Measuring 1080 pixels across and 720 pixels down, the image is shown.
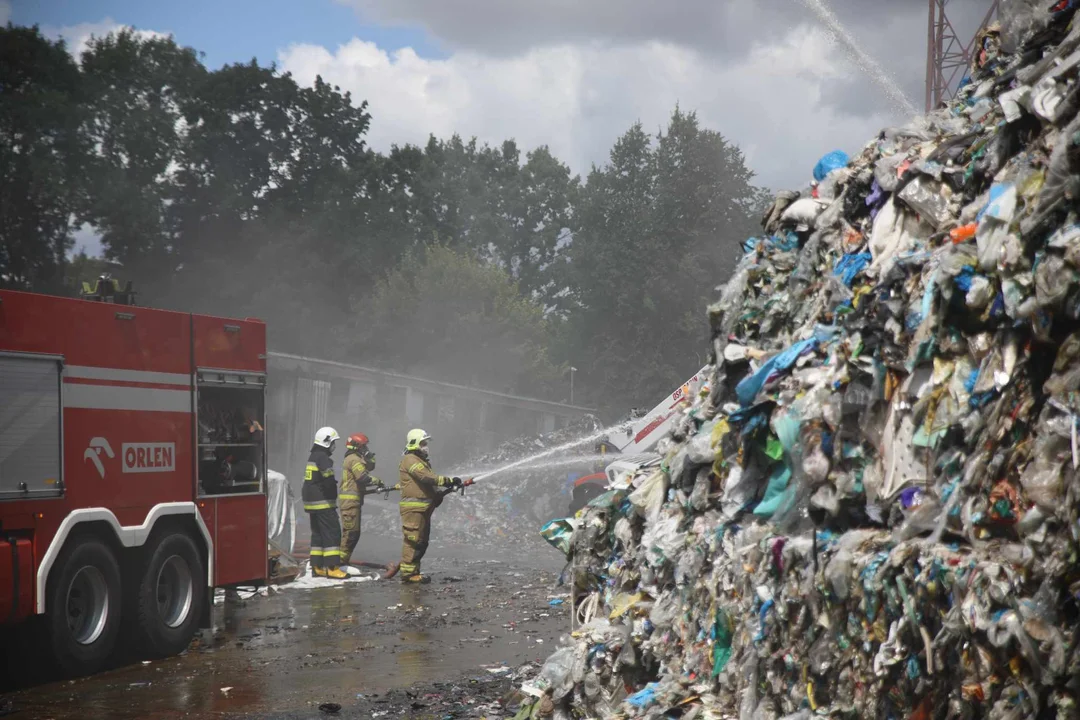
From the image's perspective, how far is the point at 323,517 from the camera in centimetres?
1320

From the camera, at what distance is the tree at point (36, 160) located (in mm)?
36250

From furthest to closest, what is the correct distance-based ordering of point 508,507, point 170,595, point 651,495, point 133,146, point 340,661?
point 133,146 < point 508,507 < point 170,595 < point 340,661 < point 651,495

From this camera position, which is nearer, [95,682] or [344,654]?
[95,682]

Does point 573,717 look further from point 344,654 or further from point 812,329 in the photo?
point 344,654

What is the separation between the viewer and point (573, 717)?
585 centimetres

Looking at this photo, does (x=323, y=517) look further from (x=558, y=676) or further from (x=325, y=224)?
(x=325, y=224)

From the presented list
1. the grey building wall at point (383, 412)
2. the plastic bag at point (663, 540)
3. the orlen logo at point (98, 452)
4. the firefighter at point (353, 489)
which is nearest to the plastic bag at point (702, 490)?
the plastic bag at point (663, 540)

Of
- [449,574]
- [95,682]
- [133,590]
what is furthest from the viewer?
[449,574]

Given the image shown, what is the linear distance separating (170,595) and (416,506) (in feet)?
14.0

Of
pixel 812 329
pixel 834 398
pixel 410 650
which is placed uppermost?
pixel 812 329

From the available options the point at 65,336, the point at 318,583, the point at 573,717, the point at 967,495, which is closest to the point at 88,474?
the point at 65,336

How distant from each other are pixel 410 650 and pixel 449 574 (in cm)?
561

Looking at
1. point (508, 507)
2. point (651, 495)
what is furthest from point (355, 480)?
point (508, 507)

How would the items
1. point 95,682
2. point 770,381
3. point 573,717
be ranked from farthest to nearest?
point 95,682 < point 573,717 < point 770,381
